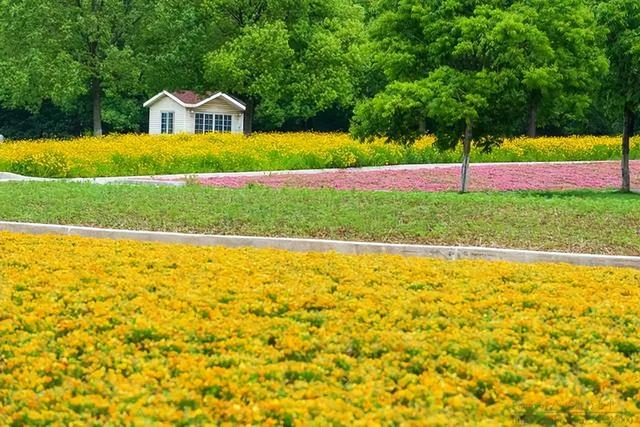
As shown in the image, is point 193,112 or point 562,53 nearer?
point 562,53

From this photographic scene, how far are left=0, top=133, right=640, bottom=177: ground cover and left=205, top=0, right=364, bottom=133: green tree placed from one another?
5733 mm

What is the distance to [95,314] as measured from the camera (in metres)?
6.52

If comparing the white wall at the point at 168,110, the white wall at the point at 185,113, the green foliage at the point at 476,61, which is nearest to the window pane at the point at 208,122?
the white wall at the point at 185,113

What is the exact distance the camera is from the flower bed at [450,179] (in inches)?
834

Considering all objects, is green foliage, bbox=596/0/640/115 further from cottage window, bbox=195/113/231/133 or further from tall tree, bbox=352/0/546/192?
cottage window, bbox=195/113/231/133

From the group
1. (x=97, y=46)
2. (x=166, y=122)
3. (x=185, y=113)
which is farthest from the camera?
(x=166, y=122)

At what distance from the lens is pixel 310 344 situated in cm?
591

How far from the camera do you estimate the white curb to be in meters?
10.4

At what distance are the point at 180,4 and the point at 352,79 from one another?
9.34 meters

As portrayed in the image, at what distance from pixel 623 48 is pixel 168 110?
84.5ft

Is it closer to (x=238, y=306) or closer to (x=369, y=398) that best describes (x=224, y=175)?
(x=238, y=306)

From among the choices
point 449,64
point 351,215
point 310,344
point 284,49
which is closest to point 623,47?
point 449,64

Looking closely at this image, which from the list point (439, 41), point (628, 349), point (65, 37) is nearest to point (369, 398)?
point (628, 349)

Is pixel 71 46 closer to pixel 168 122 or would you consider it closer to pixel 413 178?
pixel 168 122
